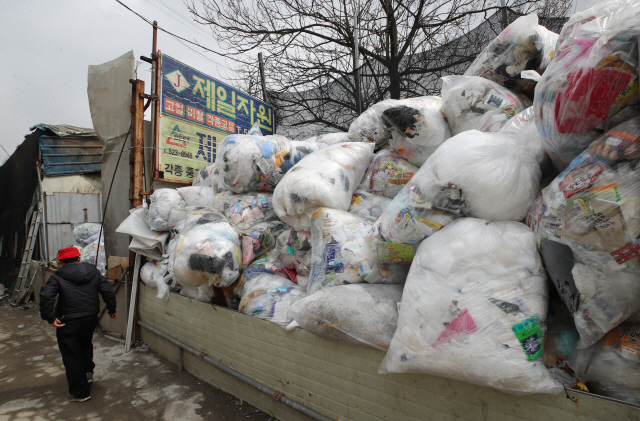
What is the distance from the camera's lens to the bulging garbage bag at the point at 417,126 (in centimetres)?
207

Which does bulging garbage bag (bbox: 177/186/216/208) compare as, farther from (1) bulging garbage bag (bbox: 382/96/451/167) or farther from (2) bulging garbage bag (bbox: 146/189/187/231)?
(1) bulging garbage bag (bbox: 382/96/451/167)

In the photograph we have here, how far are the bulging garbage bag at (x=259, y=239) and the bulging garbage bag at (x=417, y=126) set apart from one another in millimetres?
1181

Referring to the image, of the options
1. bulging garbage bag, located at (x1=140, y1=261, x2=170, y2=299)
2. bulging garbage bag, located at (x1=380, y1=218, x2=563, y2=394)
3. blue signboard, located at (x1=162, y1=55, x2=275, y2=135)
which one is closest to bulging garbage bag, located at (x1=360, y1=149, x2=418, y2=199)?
bulging garbage bag, located at (x1=380, y1=218, x2=563, y2=394)

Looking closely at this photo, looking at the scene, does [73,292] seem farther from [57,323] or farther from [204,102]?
[204,102]

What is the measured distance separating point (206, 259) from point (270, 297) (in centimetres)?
50

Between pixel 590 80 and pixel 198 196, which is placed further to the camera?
pixel 198 196

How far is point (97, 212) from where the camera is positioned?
7.89m

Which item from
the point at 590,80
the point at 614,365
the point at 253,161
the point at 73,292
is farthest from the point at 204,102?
the point at 614,365

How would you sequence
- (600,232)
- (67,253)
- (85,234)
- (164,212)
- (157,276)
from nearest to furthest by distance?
(600,232) → (67,253) → (157,276) → (164,212) → (85,234)

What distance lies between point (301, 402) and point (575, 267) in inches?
59.1

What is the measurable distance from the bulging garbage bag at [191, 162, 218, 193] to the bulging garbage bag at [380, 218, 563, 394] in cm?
263

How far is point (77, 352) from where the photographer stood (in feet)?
9.27

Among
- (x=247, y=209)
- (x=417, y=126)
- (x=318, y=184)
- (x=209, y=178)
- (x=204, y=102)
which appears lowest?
(x=247, y=209)

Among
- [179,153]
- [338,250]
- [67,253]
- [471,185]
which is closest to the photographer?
[471,185]
